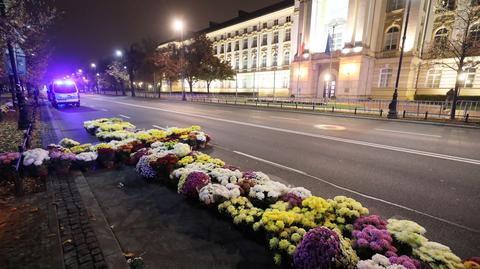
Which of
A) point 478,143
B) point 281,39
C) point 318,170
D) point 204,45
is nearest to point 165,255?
point 318,170

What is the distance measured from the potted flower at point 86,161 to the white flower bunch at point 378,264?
20.3 feet

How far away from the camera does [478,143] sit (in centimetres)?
1027

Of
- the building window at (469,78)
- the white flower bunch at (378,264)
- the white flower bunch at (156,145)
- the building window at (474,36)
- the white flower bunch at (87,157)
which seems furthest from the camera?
the building window at (469,78)

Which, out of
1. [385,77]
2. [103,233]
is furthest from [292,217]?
[385,77]

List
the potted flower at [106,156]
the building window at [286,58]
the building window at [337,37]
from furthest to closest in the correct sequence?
the building window at [286,58], the building window at [337,37], the potted flower at [106,156]

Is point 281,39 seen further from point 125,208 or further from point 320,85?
point 125,208

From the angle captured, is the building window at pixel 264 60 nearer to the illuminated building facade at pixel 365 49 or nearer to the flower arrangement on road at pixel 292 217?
the illuminated building facade at pixel 365 49

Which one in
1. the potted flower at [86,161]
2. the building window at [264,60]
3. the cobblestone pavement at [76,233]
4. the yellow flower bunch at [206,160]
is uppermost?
the building window at [264,60]

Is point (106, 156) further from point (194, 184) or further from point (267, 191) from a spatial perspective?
point (267, 191)

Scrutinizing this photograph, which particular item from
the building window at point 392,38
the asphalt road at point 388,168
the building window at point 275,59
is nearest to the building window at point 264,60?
the building window at point 275,59

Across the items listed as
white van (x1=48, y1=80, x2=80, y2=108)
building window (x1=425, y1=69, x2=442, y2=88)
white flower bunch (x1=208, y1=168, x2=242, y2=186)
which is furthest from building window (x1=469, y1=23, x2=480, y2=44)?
white van (x1=48, y1=80, x2=80, y2=108)

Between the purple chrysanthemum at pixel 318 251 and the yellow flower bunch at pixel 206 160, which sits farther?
the yellow flower bunch at pixel 206 160

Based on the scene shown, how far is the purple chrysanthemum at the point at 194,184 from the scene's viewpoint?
4.45 meters

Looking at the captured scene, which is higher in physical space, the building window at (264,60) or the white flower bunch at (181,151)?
the building window at (264,60)
